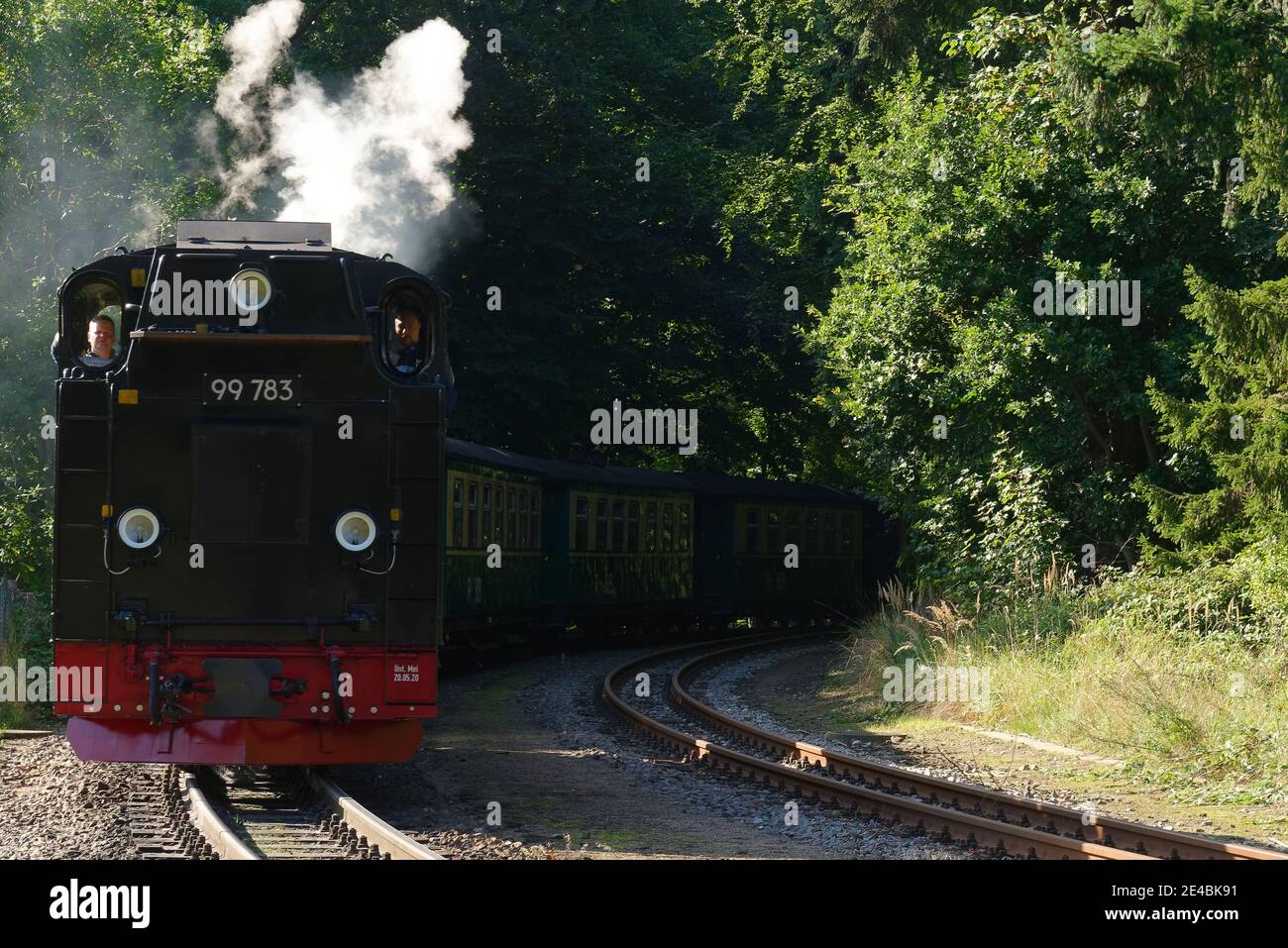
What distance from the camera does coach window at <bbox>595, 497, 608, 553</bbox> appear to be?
26.3m

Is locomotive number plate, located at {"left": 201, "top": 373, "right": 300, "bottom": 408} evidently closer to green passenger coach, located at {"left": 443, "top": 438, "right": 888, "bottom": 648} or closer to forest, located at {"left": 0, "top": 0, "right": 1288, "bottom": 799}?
forest, located at {"left": 0, "top": 0, "right": 1288, "bottom": 799}

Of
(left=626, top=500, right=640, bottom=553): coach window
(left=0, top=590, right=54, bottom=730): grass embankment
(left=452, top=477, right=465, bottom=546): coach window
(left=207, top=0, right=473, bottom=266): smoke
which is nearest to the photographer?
(left=0, top=590, right=54, bottom=730): grass embankment

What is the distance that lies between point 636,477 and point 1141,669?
1569 cm

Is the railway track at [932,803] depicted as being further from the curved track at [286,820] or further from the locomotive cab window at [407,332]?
the locomotive cab window at [407,332]

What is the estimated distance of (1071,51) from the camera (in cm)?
1441

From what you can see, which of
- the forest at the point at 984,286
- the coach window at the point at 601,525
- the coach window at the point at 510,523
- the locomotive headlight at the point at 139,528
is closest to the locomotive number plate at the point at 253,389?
the locomotive headlight at the point at 139,528

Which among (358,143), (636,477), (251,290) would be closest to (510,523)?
(636,477)

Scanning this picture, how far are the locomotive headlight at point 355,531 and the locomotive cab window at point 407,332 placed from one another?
1038mm

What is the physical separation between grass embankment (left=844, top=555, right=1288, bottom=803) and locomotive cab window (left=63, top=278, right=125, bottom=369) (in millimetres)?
8289

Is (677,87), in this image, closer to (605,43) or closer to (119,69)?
(605,43)

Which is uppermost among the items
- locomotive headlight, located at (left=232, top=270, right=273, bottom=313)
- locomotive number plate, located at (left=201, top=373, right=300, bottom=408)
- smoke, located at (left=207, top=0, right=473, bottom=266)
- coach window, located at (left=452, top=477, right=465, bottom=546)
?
smoke, located at (left=207, top=0, right=473, bottom=266)

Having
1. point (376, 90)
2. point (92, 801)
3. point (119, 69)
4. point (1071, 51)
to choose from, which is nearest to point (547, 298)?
point (119, 69)

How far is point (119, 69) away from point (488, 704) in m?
10.9

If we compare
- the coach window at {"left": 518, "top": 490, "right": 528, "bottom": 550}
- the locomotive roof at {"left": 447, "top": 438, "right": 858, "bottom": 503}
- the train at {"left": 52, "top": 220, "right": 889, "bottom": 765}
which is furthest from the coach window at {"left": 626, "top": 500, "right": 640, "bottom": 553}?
the train at {"left": 52, "top": 220, "right": 889, "bottom": 765}
